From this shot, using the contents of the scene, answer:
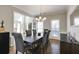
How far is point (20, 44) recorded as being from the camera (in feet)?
6.36

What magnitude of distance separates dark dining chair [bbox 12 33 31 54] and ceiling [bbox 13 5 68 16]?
439mm

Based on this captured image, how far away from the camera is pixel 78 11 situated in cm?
188

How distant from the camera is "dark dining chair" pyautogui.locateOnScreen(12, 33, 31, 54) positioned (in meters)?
1.91

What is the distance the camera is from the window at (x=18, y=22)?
6.29ft

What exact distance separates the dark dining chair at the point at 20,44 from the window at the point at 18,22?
3.3 inches

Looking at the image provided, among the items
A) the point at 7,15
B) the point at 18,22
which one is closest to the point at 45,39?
the point at 18,22

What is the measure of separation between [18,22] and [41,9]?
0.45m

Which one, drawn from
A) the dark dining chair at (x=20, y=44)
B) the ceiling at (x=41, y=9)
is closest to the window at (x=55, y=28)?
the ceiling at (x=41, y=9)

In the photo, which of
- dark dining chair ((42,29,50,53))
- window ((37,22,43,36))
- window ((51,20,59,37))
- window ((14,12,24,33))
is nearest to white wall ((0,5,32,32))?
window ((14,12,24,33))

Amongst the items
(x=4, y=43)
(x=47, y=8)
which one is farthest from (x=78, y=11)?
(x=4, y=43)

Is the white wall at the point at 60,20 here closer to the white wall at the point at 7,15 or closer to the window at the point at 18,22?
the window at the point at 18,22

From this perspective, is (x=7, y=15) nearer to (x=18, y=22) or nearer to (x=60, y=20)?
(x=18, y=22)

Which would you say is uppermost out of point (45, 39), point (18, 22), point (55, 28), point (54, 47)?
point (18, 22)
